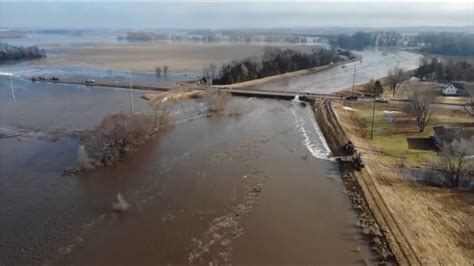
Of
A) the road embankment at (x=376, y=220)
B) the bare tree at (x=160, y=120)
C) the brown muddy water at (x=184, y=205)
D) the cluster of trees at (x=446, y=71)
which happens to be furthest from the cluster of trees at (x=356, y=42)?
the road embankment at (x=376, y=220)

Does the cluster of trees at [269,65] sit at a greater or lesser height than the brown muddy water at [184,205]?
greater

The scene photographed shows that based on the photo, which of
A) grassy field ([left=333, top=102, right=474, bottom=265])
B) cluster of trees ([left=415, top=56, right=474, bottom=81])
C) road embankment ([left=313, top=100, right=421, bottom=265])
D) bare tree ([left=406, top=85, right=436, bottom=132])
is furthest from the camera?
cluster of trees ([left=415, top=56, right=474, bottom=81])

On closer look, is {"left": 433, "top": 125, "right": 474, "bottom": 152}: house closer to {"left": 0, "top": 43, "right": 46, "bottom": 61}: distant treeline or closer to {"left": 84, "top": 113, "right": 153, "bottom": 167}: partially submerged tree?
{"left": 84, "top": 113, "right": 153, "bottom": 167}: partially submerged tree

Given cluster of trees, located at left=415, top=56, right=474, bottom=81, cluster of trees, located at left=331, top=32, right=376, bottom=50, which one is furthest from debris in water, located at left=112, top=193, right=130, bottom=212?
cluster of trees, located at left=331, top=32, right=376, bottom=50

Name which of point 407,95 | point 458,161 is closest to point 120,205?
point 458,161

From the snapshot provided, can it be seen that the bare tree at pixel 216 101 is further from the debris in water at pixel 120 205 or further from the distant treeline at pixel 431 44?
the distant treeline at pixel 431 44

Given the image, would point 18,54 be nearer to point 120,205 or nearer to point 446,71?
point 120,205

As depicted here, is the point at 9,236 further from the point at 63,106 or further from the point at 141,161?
the point at 63,106
